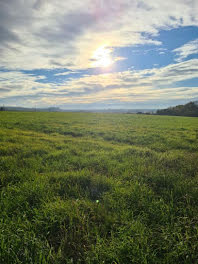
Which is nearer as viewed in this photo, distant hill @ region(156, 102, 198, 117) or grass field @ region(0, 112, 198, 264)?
grass field @ region(0, 112, 198, 264)

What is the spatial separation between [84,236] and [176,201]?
2293 millimetres

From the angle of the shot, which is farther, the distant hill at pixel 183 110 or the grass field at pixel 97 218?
the distant hill at pixel 183 110

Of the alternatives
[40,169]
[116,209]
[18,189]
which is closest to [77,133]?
[40,169]

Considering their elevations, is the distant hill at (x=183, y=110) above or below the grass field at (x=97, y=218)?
above

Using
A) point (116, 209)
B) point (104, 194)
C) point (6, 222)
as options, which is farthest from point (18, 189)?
A: point (116, 209)

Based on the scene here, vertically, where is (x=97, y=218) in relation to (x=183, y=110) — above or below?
below

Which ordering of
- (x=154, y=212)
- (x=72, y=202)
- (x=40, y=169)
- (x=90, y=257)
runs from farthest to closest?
(x=40, y=169), (x=72, y=202), (x=154, y=212), (x=90, y=257)

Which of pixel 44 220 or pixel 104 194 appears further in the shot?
pixel 104 194

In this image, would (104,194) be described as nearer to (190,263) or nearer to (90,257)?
(90,257)

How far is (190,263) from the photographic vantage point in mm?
2297

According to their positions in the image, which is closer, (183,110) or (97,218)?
(97,218)

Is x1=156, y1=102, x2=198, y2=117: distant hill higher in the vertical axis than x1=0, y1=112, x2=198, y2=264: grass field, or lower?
higher

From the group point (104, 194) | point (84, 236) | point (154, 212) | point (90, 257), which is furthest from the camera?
point (104, 194)

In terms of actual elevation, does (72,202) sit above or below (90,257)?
above
